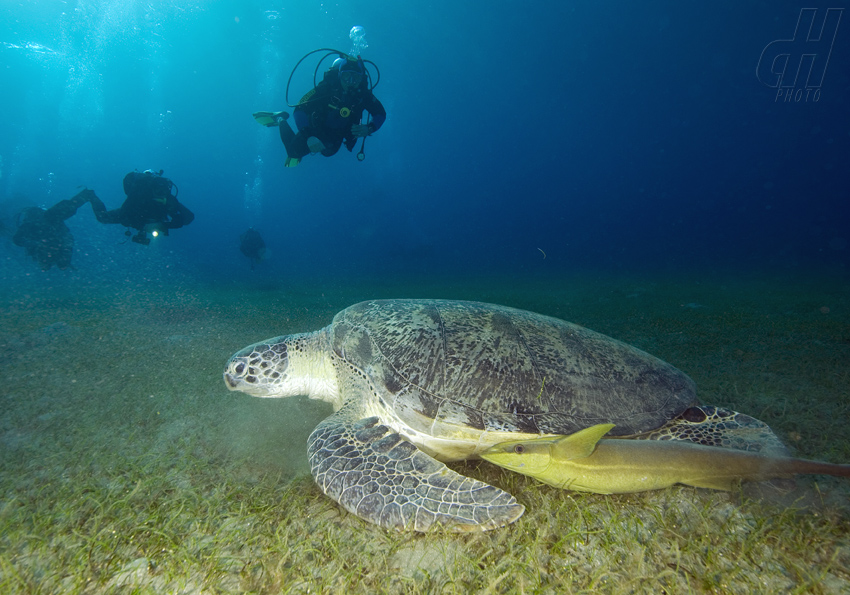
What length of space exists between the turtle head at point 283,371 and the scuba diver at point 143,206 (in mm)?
8610

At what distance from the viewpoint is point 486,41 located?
179 feet

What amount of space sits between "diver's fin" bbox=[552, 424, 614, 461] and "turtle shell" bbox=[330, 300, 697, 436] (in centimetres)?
39

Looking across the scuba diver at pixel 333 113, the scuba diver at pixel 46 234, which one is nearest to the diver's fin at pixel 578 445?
the scuba diver at pixel 333 113

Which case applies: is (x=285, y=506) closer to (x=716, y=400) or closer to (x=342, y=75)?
(x=716, y=400)

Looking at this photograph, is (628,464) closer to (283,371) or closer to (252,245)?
(283,371)

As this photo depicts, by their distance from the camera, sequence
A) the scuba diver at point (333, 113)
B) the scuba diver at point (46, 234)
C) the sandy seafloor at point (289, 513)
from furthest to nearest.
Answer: the scuba diver at point (46, 234)
the scuba diver at point (333, 113)
the sandy seafloor at point (289, 513)

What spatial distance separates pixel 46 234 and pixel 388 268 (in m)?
22.7

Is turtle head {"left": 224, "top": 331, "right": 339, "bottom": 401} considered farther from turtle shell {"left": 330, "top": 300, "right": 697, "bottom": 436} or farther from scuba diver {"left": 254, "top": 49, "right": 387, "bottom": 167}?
scuba diver {"left": 254, "top": 49, "right": 387, "bottom": 167}

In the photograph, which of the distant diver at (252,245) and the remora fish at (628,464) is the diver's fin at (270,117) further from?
the distant diver at (252,245)

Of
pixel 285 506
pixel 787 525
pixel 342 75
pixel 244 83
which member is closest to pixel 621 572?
pixel 787 525

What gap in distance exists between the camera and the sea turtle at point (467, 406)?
170 cm

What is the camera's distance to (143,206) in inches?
350

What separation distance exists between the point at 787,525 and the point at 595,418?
32.6 inches

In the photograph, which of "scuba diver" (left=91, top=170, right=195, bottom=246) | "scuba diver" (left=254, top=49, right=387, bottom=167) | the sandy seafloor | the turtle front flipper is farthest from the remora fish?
"scuba diver" (left=91, top=170, right=195, bottom=246)
